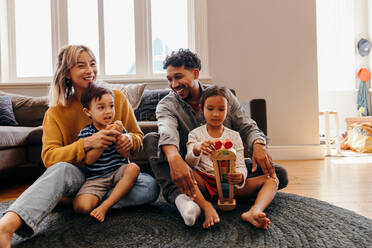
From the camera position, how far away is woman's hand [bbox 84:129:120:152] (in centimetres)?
115

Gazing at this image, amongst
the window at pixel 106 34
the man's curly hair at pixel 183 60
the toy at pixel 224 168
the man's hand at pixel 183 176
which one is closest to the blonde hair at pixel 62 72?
the man's curly hair at pixel 183 60

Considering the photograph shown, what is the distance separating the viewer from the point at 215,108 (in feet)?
3.93

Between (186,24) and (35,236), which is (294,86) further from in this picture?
(35,236)

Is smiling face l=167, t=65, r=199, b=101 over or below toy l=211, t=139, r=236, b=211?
over

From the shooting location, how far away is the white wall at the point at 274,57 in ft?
9.48

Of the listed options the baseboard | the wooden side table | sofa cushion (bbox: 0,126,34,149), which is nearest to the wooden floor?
the baseboard

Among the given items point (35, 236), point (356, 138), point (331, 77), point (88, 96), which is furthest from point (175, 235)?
point (331, 77)

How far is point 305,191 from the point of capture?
5.30 feet

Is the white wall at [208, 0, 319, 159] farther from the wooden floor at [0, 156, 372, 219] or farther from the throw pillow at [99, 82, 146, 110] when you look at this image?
the throw pillow at [99, 82, 146, 110]

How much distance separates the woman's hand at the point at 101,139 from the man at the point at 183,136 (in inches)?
6.8

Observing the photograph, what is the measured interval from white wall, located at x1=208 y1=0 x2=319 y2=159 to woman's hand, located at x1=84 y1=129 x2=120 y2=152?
1973 mm

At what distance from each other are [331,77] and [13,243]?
4438 millimetres

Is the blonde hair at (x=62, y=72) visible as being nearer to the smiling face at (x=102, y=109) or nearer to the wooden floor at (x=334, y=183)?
the smiling face at (x=102, y=109)

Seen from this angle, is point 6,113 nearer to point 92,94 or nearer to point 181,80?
point 92,94
